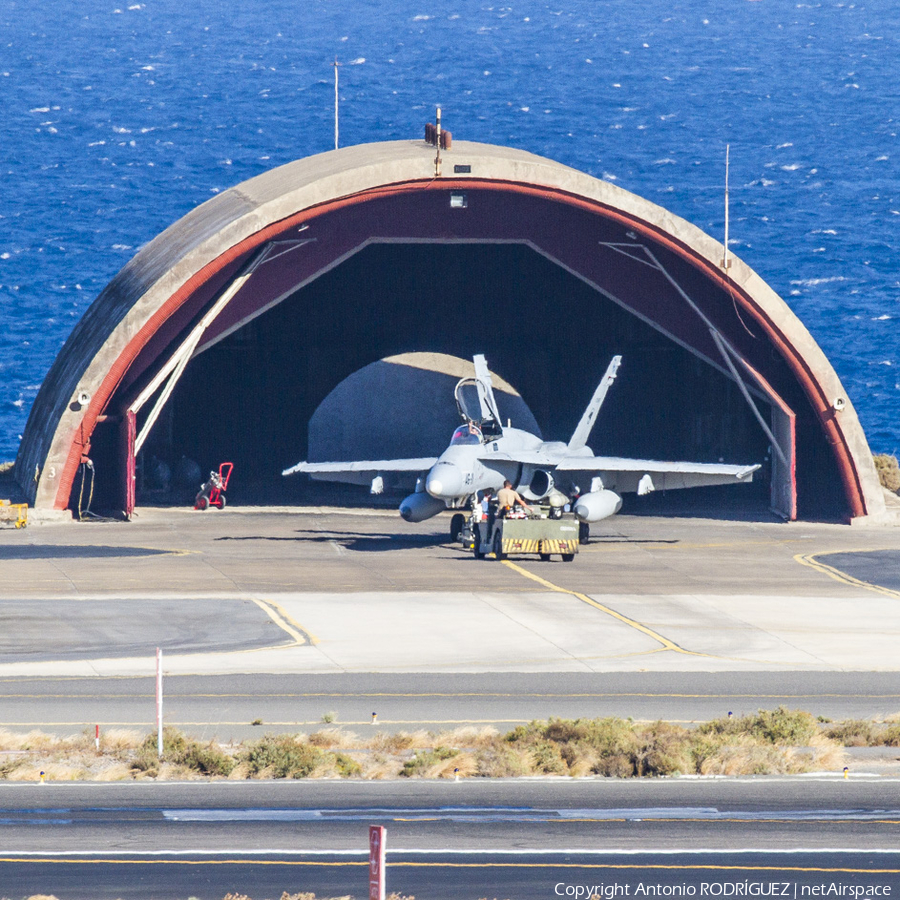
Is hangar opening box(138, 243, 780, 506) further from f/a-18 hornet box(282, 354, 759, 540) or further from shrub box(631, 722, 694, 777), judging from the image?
shrub box(631, 722, 694, 777)

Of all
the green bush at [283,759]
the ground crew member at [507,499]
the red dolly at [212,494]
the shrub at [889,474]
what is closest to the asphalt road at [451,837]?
the green bush at [283,759]

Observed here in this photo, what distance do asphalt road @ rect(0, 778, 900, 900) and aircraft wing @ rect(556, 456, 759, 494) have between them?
22477 mm

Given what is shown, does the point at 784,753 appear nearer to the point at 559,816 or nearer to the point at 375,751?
the point at 559,816

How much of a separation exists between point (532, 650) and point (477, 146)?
26560 mm

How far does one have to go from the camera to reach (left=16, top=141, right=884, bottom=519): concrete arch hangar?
40.2 metres

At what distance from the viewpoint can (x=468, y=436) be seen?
36.9 m

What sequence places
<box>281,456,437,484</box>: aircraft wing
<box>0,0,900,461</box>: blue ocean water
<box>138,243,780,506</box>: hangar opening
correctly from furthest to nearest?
<box>0,0,900,461</box>: blue ocean water → <box>138,243,780,506</box>: hangar opening → <box>281,456,437,484</box>: aircraft wing

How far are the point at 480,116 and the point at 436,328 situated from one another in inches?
3872

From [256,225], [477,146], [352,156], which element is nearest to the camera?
[256,225]

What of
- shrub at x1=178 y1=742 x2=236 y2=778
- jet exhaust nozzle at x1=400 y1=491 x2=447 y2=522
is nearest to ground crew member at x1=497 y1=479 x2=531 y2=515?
jet exhaust nozzle at x1=400 y1=491 x2=447 y2=522

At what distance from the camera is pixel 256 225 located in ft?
129

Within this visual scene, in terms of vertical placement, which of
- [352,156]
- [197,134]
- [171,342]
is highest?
[197,134]

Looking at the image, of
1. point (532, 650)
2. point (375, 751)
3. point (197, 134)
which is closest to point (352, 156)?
Answer: point (532, 650)

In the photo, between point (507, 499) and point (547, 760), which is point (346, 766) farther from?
point (507, 499)
